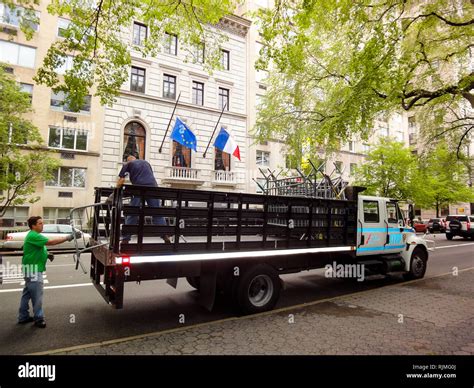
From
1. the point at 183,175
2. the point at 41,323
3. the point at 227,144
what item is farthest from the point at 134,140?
the point at 41,323

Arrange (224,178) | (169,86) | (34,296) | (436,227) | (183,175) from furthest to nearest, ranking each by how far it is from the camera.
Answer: (436,227) → (224,178) → (169,86) → (183,175) → (34,296)

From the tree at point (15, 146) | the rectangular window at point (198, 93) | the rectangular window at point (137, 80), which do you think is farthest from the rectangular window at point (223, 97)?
the tree at point (15, 146)

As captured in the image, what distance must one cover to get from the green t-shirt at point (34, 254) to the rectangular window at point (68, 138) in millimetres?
18408

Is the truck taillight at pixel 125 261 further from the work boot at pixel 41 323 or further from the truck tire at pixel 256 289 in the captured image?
the truck tire at pixel 256 289

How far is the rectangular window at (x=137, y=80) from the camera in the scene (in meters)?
22.5

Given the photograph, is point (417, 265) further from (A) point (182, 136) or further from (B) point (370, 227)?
(A) point (182, 136)

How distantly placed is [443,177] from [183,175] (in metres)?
25.5

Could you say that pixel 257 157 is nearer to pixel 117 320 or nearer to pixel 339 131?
pixel 339 131

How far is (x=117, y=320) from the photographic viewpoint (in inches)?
207

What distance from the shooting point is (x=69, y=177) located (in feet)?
67.8

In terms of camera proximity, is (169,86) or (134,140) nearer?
(134,140)

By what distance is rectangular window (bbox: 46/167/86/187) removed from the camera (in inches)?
798

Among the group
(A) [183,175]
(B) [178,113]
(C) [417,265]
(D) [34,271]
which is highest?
(B) [178,113]
